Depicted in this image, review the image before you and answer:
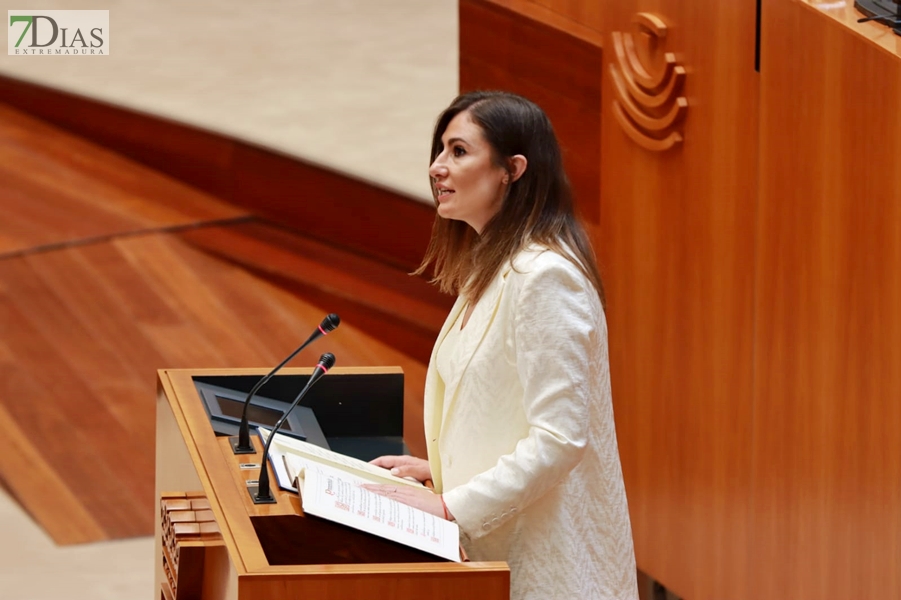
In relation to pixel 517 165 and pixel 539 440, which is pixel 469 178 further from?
pixel 539 440

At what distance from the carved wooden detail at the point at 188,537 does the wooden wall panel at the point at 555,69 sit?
2.43 ft

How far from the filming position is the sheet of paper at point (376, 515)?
0.78 metres

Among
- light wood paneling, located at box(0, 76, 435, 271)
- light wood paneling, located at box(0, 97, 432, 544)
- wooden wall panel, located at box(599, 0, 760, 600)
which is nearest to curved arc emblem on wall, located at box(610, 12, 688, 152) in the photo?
wooden wall panel, located at box(599, 0, 760, 600)

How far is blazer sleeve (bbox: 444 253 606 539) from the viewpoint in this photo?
32.6 inches

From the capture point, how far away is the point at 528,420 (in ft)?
2.77

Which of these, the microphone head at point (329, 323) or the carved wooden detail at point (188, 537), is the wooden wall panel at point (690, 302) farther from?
the carved wooden detail at point (188, 537)

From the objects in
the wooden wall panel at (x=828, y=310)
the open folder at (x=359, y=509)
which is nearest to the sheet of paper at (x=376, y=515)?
the open folder at (x=359, y=509)

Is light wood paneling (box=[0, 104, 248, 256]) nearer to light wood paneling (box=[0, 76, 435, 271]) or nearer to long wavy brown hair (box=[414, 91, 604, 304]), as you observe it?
light wood paneling (box=[0, 76, 435, 271])

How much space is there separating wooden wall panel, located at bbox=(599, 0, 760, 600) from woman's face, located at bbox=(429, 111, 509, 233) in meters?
0.48

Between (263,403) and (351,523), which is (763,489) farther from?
(351,523)

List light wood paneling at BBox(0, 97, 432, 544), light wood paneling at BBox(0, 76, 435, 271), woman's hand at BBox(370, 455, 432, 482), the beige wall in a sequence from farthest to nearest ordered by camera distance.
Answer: the beige wall
light wood paneling at BBox(0, 76, 435, 271)
light wood paneling at BBox(0, 97, 432, 544)
woman's hand at BBox(370, 455, 432, 482)

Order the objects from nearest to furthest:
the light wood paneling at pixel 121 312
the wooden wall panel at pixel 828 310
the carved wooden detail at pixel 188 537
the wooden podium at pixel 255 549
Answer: the wooden podium at pixel 255 549 → the carved wooden detail at pixel 188 537 → the wooden wall panel at pixel 828 310 → the light wood paneling at pixel 121 312

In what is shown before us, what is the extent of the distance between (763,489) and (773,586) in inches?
3.5

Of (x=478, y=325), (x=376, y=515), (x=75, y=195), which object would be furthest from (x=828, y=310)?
(x=75, y=195)
